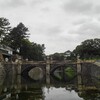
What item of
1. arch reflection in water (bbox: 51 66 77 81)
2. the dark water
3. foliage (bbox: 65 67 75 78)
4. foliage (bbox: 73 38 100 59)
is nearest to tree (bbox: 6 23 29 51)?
arch reflection in water (bbox: 51 66 77 81)

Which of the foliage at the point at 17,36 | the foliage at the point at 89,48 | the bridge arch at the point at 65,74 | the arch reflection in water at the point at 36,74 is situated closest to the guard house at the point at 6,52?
the foliage at the point at 17,36

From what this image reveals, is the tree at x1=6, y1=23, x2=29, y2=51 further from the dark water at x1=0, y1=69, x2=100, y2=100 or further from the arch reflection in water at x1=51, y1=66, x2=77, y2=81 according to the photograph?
the dark water at x1=0, y1=69, x2=100, y2=100

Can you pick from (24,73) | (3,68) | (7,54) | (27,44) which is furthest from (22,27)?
(3,68)

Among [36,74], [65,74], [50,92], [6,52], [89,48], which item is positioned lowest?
[50,92]

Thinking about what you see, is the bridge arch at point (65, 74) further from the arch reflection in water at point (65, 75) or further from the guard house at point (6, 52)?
the guard house at point (6, 52)

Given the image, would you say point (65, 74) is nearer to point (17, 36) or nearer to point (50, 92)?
point (17, 36)

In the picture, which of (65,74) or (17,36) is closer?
(65,74)

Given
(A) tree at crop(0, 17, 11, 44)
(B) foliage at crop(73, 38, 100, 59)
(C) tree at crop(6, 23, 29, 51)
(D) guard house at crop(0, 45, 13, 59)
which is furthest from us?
(B) foliage at crop(73, 38, 100, 59)

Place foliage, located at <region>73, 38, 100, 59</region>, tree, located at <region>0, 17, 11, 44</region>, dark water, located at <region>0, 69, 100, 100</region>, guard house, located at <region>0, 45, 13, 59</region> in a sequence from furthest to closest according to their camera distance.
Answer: foliage, located at <region>73, 38, 100, 59</region> → guard house, located at <region>0, 45, 13, 59</region> → tree, located at <region>0, 17, 11, 44</region> → dark water, located at <region>0, 69, 100, 100</region>

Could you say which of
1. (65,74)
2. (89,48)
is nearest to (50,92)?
(65,74)

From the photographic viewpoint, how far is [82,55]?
131375 millimetres

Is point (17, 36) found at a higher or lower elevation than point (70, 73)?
higher

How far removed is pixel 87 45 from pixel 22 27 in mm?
34712

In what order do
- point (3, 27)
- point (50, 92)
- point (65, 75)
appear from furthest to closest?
point (65, 75), point (3, 27), point (50, 92)
